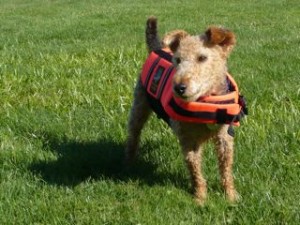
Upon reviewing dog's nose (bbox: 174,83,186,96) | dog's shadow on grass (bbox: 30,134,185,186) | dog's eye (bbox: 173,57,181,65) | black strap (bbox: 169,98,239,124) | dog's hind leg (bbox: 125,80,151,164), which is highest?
dog's eye (bbox: 173,57,181,65)

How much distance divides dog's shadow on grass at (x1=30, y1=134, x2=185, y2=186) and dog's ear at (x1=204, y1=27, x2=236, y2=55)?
4.45 ft

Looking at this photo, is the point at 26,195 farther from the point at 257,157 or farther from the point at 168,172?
the point at 257,157

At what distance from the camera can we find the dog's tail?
5.66 metres

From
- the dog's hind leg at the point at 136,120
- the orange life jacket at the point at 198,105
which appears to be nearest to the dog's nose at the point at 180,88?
the orange life jacket at the point at 198,105

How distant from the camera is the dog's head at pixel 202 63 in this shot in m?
4.00

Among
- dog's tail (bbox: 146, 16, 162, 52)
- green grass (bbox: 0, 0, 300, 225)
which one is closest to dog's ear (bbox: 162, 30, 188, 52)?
dog's tail (bbox: 146, 16, 162, 52)

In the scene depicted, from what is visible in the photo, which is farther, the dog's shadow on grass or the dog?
the dog's shadow on grass

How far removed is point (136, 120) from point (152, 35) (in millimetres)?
930

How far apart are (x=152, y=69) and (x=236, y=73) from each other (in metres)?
3.00

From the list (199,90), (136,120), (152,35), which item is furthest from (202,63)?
(152,35)

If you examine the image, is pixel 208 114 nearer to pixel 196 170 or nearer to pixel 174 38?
pixel 196 170

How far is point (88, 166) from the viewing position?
539 cm

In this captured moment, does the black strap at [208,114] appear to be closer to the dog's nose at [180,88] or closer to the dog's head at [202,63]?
the dog's head at [202,63]

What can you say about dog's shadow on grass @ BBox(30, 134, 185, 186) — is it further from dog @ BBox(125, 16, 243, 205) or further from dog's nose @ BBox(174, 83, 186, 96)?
dog's nose @ BBox(174, 83, 186, 96)
